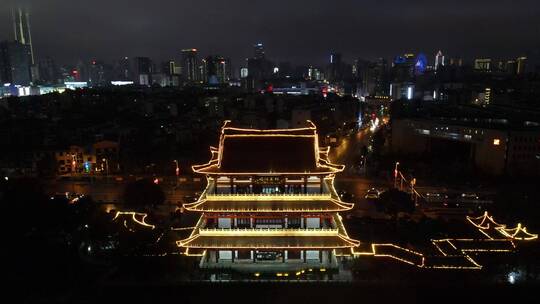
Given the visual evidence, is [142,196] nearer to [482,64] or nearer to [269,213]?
[269,213]

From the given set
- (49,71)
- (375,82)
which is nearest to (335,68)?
(375,82)

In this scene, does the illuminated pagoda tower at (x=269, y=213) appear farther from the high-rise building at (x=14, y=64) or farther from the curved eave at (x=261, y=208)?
the high-rise building at (x=14, y=64)

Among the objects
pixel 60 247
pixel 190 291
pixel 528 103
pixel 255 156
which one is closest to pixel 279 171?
pixel 255 156

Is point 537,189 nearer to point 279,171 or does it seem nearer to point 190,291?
point 279,171

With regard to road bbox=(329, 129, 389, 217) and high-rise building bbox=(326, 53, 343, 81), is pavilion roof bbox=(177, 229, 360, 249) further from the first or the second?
high-rise building bbox=(326, 53, 343, 81)

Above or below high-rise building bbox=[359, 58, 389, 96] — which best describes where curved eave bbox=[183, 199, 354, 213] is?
below

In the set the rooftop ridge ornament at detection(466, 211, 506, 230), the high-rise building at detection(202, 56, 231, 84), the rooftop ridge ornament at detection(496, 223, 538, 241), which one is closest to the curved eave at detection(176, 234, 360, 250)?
the rooftop ridge ornament at detection(496, 223, 538, 241)
